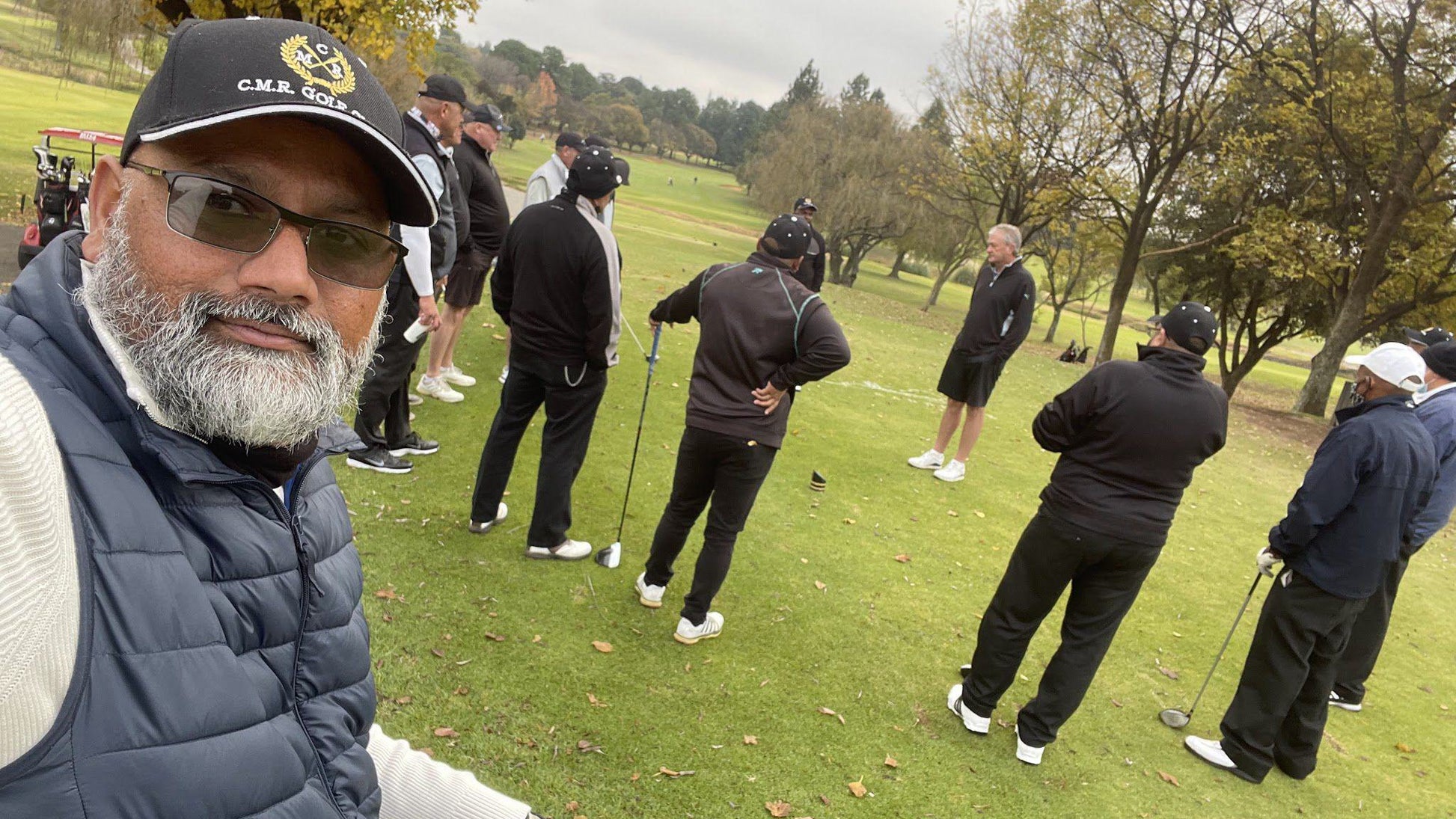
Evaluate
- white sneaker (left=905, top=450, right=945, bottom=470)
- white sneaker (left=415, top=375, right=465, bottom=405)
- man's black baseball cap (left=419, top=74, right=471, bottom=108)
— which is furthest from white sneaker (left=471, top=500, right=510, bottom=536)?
white sneaker (left=905, top=450, right=945, bottom=470)

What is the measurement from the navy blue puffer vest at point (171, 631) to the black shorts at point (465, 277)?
6.86m

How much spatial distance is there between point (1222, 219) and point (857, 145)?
1964cm

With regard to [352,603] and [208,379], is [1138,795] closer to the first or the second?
[352,603]

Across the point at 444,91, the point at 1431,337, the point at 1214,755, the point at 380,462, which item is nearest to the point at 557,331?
the point at 380,462

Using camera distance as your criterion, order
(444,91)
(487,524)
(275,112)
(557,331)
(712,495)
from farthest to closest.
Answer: (444,91) < (487,524) < (557,331) < (712,495) < (275,112)

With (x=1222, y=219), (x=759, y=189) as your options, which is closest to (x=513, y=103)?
(x=759, y=189)

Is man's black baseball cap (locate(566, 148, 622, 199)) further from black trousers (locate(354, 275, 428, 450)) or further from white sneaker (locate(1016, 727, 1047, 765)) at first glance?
white sneaker (locate(1016, 727, 1047, 765))

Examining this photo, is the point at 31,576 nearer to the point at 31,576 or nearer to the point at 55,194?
the point at 31,576

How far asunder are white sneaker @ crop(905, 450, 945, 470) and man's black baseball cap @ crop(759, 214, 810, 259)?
16.6ft

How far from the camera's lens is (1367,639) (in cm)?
586

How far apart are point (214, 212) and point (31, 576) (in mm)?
732

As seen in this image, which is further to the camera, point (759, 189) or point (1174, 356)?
point (759, 189)

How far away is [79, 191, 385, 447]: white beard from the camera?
1209 mm

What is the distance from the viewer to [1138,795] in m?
4.63
